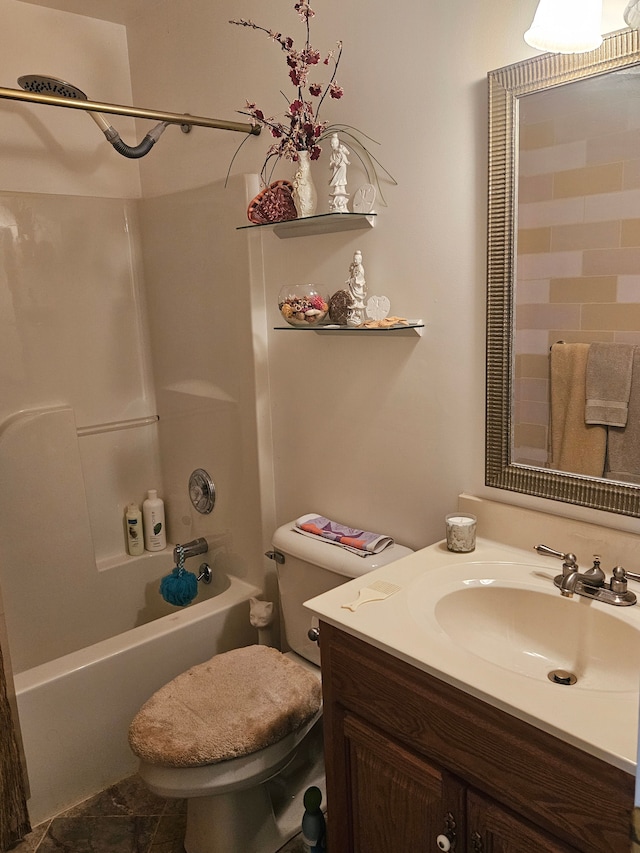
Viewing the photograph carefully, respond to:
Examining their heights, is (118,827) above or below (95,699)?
below

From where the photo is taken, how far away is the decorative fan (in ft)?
5.82

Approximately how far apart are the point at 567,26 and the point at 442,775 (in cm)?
129

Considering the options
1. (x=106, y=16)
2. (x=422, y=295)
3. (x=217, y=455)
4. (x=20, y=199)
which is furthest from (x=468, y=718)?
(x=106, y=16)

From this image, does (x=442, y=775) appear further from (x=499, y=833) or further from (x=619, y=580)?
(x=619, y=580)

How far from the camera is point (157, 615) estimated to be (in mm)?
2549

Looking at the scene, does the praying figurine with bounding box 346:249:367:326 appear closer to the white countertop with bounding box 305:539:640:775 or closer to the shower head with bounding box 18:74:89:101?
the white countertop with bounding box 305:539:640:775

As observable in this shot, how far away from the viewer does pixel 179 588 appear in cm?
224

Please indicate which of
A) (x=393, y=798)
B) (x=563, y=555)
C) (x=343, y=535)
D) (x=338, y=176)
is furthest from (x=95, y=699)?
(x=338, y=176)

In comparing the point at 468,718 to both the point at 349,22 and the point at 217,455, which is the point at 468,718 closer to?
the point at 217,455

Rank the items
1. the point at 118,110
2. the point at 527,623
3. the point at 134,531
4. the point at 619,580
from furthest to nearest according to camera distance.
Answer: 1. the point at 134,531
2. the point at 118,110
3. the point at 527,623
4. the point at 619,580

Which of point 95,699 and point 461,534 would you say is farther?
point 95,699

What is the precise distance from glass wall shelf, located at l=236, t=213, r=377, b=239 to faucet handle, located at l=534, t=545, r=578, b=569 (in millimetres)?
874

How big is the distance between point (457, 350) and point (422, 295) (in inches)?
6.4

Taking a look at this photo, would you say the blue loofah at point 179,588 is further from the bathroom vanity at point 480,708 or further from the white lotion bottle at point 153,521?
the bathroom vanity at point 480,708
